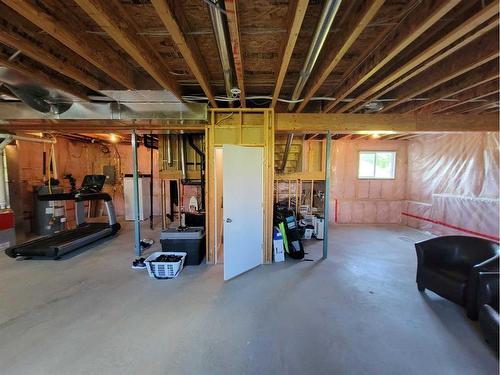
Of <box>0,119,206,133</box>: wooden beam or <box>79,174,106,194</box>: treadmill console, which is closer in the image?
<box>0,119,206,133</box>: wooden beam

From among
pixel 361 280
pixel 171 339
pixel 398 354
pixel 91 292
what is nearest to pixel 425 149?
pixel 361 280

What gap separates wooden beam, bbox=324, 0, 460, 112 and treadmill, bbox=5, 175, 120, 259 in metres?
5.34

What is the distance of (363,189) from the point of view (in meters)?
6.86

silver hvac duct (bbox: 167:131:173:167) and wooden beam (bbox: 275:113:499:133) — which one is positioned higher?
wooden beam (bbox: 275:113:499:133)

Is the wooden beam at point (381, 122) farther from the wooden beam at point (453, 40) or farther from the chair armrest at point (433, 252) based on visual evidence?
the chair armrest at point (433, 252)

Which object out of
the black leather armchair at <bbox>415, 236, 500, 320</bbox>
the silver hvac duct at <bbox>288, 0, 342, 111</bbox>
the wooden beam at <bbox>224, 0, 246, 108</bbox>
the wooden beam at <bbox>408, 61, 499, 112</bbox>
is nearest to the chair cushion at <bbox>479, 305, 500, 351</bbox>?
the black leather armchair at <bbox>415, 236, 500, 320</bbox>

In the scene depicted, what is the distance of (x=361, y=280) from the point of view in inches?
127

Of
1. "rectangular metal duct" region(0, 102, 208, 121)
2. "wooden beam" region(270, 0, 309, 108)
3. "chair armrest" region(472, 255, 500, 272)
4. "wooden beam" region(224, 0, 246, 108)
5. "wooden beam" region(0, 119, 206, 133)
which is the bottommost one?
"chair armrest" region(472, 255, 500, 272)

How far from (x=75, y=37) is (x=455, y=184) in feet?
22.7

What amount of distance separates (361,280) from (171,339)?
8.49 ft

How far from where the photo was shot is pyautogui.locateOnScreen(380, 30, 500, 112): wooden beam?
78.4 inches

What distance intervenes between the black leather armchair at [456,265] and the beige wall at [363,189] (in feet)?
13.3

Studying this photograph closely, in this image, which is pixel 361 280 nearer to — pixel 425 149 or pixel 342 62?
pixel 342 62

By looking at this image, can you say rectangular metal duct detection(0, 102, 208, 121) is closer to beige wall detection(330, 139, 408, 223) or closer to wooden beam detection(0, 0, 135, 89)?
wooden beam detection(0, 0, 135, 89)
